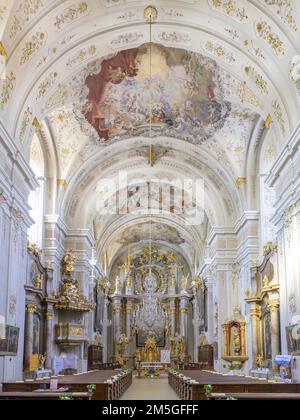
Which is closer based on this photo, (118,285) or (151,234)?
(151,234)

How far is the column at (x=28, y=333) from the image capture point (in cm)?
1761

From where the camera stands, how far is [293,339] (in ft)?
46.8

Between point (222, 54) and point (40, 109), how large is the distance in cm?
525

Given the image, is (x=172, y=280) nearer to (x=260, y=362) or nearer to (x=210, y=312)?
(x=210, y=312)

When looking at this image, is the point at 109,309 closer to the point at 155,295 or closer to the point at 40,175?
the point at 155,295

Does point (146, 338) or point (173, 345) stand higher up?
point (146, 338)

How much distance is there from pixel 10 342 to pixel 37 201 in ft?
27.0

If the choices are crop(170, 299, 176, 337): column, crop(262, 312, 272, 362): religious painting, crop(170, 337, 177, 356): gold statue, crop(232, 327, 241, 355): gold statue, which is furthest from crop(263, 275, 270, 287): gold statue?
crop(170, 299, 176, 337): column

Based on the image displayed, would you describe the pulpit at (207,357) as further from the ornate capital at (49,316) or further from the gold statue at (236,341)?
the ornate capital at (49,316)

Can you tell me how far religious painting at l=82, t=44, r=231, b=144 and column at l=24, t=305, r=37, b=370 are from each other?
6688 millimetres

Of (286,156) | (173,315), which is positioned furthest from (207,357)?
(286,156)

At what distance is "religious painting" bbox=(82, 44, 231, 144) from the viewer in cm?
1810

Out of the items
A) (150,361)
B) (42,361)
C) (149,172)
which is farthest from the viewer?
(150,361)

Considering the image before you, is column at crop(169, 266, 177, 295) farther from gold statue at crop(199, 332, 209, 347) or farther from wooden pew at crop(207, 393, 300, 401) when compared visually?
wooden pew at crop(207, 393, 300, 401)
